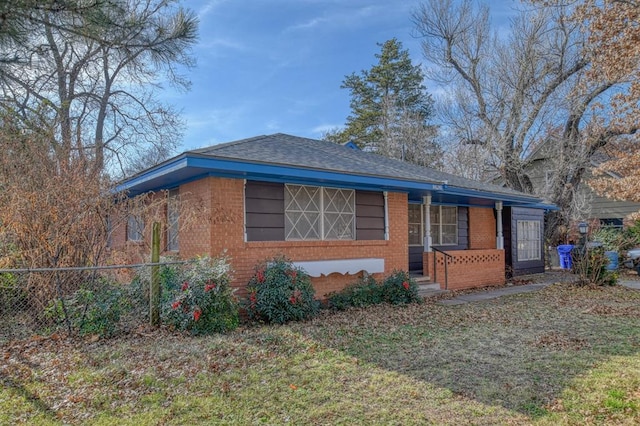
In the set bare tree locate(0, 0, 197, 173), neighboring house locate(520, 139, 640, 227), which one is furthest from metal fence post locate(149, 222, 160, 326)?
neighboring house locate(520, 139, 640, 227)

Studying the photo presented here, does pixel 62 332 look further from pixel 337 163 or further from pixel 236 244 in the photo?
pixel 337 163

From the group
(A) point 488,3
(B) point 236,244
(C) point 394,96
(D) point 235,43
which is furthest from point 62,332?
(C) point 394,96

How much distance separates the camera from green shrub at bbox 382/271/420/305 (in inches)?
343

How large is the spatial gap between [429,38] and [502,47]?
3192mm

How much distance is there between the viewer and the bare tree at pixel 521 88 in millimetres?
16516

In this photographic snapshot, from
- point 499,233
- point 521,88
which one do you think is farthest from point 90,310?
point 521,88

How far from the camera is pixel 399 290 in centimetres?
877

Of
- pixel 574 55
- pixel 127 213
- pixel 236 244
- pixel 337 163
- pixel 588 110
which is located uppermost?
pixel 574 55

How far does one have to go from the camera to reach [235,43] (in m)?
13.1

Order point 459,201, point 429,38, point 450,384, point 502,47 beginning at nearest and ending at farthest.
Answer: point 450,384
point 459,201
point 502,47
point 429,38

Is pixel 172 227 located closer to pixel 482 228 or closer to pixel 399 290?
pixel 399 290

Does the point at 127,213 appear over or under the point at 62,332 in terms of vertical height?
over

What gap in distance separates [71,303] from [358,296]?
496cm

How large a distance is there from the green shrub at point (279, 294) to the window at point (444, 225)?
6547 millimetres
